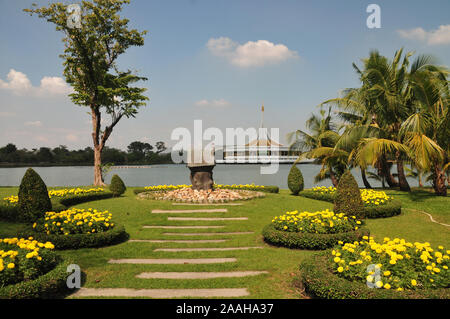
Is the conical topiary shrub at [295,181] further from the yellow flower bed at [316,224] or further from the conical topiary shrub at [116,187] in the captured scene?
the conical topiary shrub at [116,187]

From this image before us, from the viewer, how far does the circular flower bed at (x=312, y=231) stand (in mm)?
7684

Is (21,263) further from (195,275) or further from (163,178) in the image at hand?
(163,178)

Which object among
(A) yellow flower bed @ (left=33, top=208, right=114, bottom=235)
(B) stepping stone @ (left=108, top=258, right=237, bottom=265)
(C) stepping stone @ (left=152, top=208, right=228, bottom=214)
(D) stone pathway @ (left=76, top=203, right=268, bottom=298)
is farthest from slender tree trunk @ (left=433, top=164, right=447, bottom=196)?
(A) yellow flower bed @ (left=33, top=208, right=114, bottom=235)

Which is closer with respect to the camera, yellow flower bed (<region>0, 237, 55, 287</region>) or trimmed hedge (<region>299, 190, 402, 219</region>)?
yellow flower bed (<region>0, 237, 55, 287</region>)

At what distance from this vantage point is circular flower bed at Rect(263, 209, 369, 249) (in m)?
7.68

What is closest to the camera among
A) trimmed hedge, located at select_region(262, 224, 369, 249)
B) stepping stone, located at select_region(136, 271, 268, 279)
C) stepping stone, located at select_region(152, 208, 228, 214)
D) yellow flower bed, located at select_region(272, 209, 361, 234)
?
stepping stone, located at select_region(136, 271, 268, 279)

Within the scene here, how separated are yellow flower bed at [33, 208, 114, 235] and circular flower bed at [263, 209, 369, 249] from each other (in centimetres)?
484

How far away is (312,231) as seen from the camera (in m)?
8.01

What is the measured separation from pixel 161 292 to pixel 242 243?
359 centimetres

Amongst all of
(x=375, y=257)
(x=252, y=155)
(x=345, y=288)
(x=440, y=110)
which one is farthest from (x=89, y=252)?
(x=252, y=155)

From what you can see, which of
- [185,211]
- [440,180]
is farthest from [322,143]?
[185,211]

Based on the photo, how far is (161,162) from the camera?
8044cm

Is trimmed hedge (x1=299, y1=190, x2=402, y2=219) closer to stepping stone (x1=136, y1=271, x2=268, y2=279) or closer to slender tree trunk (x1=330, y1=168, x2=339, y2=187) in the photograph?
stepping stone (x1=136, y1=271, x2=268, y2=279)
